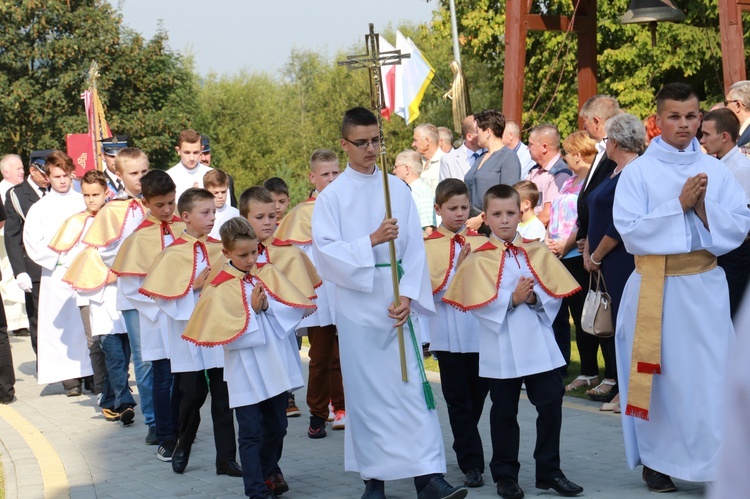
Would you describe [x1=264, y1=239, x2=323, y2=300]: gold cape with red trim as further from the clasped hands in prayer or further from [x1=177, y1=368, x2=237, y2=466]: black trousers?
the clasped hands in prayer

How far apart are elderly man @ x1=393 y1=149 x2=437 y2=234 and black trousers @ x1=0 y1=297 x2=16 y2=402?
14.2 feet

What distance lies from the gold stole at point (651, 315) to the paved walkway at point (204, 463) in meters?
0.55

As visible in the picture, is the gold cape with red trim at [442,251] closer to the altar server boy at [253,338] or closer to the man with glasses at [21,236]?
the altar server boy at [253,338]

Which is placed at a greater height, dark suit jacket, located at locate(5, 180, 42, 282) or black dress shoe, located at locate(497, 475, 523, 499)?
dark suit jacket, located at locate(5, 180, 42, 282)

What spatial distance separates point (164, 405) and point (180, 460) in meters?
0.65

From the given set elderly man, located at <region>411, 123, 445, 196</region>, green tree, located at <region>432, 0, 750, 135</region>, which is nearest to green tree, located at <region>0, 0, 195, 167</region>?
green tree, located at <region>432, 0, 750, 135</region>

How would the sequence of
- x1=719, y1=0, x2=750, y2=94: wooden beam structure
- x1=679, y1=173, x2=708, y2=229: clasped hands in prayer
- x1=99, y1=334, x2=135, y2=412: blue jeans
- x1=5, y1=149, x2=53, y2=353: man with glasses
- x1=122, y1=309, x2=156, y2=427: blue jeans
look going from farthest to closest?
1. x1=5, y1=149, x2=53, y2=353: man with glasses
2. x1=719, y1=0, x2=750, y2=94: wooden beam structure
3. x1=99, y1=334, x2=135, y2=412: blue jeans
4. x1=122, y1=309, x2=156, y2=427: blue jeans
5. x1=679, y1=173, x2=708, y2=229: clasped hands in prayer

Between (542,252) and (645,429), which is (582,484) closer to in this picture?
(645,429)

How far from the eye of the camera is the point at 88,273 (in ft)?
30.9

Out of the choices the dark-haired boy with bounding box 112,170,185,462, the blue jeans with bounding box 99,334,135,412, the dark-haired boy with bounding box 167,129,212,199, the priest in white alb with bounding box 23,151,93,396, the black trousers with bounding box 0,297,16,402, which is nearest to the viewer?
the dark-haired boy with bounding box 112,170,185,462

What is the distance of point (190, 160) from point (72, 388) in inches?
103

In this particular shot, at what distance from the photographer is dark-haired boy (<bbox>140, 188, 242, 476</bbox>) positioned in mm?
7105

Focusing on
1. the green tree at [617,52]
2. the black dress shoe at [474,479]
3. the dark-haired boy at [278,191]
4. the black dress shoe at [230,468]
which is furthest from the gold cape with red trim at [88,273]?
the green tree at [617,52]

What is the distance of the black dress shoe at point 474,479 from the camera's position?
256 inches
